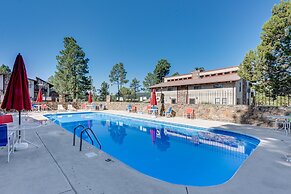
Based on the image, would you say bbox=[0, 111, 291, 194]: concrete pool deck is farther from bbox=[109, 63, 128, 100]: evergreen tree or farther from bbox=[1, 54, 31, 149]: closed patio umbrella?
bbox=[109, 63, 128, 100]: evergreen tree

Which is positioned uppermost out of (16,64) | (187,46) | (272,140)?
(187,46)

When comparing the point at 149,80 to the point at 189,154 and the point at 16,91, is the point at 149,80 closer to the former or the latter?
the point at 189,154

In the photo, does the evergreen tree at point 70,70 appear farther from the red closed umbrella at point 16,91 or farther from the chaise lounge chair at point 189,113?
the red closed umbrella at point 16,91

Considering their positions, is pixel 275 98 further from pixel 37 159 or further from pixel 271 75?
pixel 37 159

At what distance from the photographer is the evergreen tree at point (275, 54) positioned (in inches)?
434

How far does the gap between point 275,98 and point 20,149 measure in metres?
16.4

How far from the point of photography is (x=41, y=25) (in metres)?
13.9

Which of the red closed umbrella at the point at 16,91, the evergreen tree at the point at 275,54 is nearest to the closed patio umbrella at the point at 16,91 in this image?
the red closed umbrella at the point at 16,91

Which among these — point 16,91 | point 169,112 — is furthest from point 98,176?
point 169,112

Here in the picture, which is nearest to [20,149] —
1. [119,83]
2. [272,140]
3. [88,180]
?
[88,180]

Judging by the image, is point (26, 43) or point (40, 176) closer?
point (40, 176)

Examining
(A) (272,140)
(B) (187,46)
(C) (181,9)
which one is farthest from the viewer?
(B) (187,46)

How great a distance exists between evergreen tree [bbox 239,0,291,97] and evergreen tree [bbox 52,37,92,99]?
1033 inches

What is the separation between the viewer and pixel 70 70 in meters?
25.8
